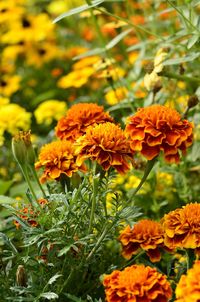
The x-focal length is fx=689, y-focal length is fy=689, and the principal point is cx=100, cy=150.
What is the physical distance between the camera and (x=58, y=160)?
1.46 meters

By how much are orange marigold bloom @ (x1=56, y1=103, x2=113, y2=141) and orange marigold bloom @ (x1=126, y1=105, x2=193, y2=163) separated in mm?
168

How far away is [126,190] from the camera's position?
6.81 feet

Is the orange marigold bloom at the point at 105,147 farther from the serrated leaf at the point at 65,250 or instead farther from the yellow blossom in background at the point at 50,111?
the yellow blossom in background at the point at 50,111

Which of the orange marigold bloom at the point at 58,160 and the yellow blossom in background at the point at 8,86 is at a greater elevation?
the orange marigold bloom at the point at 58,160

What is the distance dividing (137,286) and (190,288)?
13 cm

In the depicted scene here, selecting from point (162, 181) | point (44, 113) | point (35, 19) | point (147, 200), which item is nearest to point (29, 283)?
point (147, 200)

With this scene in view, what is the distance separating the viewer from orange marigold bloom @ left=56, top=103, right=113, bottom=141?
151 centimetres

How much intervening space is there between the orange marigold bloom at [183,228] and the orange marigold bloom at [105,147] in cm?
14

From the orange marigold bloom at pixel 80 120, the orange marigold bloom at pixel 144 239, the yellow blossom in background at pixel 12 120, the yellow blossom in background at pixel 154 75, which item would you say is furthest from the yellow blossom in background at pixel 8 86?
the orange marigold bloom at pixel 144 239

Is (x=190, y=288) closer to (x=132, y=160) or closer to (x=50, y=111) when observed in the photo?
(x=132, y=160)

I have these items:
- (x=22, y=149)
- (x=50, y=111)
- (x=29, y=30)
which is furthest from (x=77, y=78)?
(x=22, y=149)

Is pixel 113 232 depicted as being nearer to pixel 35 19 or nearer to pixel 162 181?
pixel 162 181

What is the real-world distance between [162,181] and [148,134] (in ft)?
2.49

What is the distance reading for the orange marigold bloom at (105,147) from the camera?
4.39 feet
